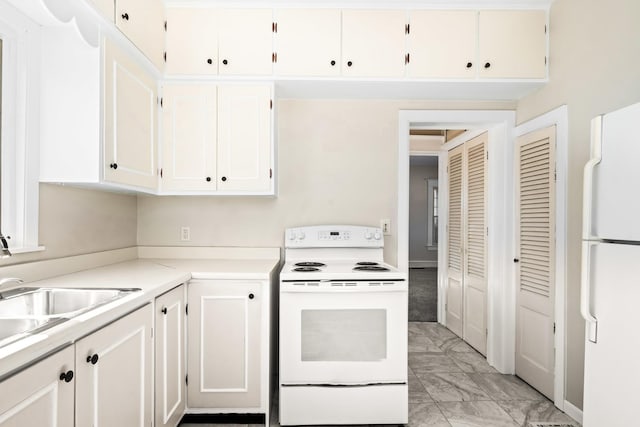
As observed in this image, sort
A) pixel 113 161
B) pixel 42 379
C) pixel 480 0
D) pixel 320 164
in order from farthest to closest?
pixel 320 164
pixel 480 0
pixel 113 161
pixel 42 379

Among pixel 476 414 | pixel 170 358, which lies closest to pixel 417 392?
pixel 476 414

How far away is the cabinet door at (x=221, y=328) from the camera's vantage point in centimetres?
210

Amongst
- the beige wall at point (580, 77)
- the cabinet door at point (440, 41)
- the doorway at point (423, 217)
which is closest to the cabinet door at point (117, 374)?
the cabinet door at point (440, 41)

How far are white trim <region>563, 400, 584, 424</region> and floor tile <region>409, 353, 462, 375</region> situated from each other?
2.54 ft

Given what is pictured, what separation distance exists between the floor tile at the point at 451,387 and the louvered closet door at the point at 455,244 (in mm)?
1021

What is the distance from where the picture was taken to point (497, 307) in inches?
116

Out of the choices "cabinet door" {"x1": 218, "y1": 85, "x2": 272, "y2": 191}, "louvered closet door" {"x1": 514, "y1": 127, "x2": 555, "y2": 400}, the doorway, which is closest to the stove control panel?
"cabinet door" {"x1": 218, "y1": 85, "x2": 272, "y2": 191}

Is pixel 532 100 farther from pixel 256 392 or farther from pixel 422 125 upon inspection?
pixel 256 392

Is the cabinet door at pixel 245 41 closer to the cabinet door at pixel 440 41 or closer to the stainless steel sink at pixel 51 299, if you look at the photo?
the cabinet door at pixel 440 41

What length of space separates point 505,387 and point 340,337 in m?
1.43

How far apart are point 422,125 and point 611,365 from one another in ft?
6.66

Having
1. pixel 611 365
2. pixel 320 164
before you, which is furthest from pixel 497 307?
pixel 320 164

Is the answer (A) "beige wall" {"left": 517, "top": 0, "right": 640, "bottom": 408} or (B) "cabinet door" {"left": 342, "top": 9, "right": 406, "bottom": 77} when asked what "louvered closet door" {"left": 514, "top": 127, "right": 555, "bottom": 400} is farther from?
(B) "cabinet door" {"left": 342, "top": 9, "right": 406, "bottom": 77}

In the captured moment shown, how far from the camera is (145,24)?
2.14 metres
